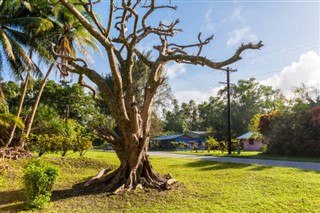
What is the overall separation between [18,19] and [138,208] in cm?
1134

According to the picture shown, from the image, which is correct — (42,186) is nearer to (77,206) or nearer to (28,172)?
(28,172)

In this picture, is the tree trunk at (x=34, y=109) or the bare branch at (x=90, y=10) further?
the tree trunk at (x=34, y=109)

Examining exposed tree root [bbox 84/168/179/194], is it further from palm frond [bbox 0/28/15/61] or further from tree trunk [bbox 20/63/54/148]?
tree trunk [bbox 20/63/54/148]

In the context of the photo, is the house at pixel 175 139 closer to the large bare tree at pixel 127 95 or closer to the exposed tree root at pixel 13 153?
the exposed tree root at pixel 13 153

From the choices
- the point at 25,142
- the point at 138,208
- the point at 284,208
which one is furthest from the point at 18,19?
the point at 284,208

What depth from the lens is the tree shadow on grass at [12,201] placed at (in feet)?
18.7

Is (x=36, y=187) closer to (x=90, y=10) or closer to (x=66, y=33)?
(x=90, y=10)

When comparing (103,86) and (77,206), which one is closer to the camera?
(77,206)

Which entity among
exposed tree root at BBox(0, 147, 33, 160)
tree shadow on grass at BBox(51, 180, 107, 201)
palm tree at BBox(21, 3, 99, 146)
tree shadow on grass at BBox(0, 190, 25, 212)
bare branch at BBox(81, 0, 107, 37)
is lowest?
tree shadow on grass at BBox(0, 190, 25, 212)

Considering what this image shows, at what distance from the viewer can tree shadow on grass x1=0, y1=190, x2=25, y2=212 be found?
5.70 metres

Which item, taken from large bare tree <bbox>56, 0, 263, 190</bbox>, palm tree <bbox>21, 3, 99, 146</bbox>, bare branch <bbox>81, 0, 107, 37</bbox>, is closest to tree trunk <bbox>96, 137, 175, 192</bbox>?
large bare tree <bbox>56, 0, 263, 190</bbox>

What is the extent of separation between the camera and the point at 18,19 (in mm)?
12656

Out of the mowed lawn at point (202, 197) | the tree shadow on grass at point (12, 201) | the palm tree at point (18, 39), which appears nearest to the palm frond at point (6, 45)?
the palm tree at point (18, 39)

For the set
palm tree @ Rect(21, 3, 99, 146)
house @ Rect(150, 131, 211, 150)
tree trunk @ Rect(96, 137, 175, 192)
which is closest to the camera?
tree trunk @ Rect(96, 137, 175, 192)
